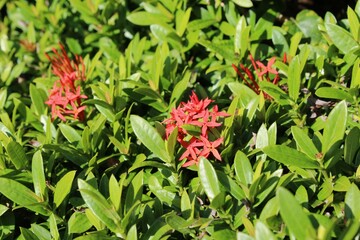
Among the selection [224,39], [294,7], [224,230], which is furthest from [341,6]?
[224,230]

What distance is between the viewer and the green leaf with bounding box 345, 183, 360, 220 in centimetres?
144

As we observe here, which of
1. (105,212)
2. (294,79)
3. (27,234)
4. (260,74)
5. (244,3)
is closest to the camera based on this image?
(105,212)

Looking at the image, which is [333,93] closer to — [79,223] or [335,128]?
[335,128]

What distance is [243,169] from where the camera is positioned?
1.67 meters

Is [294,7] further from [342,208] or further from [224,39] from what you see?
[342,208]

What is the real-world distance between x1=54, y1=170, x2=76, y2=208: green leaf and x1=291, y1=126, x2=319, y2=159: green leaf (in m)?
0.73

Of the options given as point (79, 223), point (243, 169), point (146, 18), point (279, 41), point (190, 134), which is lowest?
point (79, 223)

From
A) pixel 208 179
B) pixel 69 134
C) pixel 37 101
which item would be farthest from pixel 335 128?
pixel 37 101

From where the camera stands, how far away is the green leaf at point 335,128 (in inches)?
64.2

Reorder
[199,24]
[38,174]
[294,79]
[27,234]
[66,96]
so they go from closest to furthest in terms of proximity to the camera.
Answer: [27,234], [38,174], [294,79], [66,96], [199,24]

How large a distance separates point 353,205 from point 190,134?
0.55 m

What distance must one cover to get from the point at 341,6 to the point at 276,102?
1.45 metres

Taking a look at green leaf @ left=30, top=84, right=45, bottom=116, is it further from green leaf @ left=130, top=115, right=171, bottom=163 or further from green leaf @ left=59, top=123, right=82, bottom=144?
green leaf @ left=130, top=115, right=171, bottom=163

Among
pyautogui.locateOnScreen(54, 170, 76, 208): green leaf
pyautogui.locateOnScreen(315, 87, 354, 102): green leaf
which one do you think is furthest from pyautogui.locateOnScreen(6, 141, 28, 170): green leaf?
pyautogui.locateOnScreen(315, 87, 354, 102): green leaf
